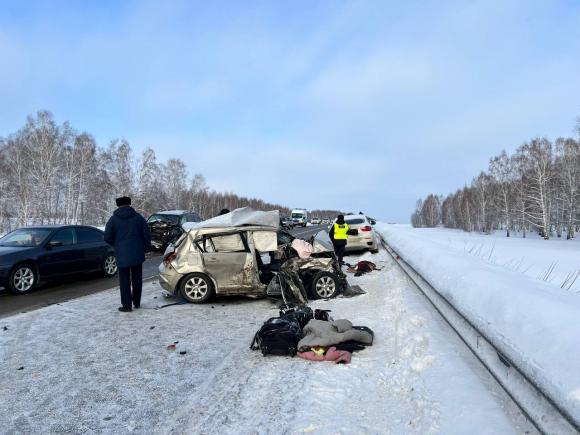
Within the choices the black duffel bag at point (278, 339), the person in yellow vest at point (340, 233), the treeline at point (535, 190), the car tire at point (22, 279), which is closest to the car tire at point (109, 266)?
the car tire at point (22, 279)

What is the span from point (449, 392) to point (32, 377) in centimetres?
425

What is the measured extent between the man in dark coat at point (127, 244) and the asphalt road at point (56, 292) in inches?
75.7

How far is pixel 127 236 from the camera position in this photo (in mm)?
7445

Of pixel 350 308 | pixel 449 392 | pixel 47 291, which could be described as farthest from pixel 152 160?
Result: pixel 449 392

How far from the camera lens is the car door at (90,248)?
35.5 ft

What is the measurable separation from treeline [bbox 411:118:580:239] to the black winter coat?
47989 millimetres

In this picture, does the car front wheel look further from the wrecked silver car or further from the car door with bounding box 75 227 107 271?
the wrecked silver car

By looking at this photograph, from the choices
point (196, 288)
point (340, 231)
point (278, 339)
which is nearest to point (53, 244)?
point (196, 288)

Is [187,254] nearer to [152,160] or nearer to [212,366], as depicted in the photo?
[212,366]

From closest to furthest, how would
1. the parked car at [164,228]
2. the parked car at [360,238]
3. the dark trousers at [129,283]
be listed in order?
the dark trousers at [129,283] < the parked car at [360,238] < the parked car at [164,228]

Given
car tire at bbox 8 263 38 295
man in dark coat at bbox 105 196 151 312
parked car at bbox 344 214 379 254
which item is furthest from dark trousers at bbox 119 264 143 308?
parked car at bbox 344 214 379 254

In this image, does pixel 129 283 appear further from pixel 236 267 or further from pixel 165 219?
pixel 165 219

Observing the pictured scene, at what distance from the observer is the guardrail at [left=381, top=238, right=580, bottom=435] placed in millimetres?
2393

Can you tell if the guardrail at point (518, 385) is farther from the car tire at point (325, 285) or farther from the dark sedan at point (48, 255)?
the dark sedan at point (48, 255)
